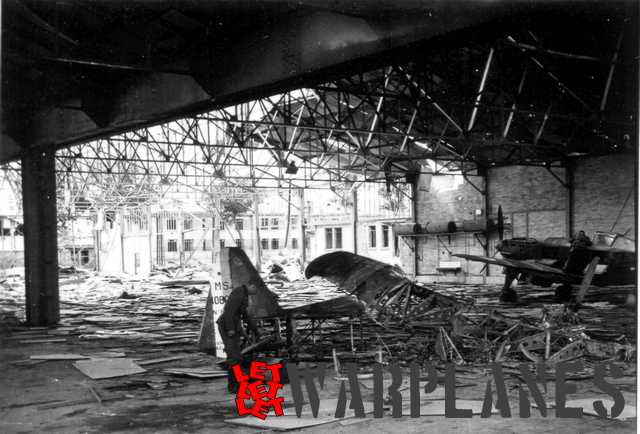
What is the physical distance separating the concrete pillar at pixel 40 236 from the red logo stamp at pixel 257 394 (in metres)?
9.07

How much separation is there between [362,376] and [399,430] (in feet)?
8.74

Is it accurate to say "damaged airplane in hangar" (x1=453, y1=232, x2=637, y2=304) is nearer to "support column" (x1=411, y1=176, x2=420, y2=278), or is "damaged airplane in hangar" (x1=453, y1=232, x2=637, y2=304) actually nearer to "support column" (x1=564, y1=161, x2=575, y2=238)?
"support column" (x1=564, y1=161, x2=575, y2=238)

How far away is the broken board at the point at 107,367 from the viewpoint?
894 cm

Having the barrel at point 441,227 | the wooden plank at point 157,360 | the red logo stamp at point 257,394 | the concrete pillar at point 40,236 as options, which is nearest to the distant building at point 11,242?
the barrel at point 441,227

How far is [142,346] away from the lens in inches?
460

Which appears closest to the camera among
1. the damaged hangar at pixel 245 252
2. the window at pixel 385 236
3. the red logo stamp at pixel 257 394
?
the red logo stamp at pixel 257 394

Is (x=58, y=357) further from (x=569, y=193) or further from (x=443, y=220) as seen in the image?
(x=443, y=220)

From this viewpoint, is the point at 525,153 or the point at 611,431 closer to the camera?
the point at 611,431

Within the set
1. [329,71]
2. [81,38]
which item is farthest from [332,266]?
[81,38]

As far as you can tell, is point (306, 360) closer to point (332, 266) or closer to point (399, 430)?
point (332, 266)

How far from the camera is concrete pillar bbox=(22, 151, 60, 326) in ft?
47.6

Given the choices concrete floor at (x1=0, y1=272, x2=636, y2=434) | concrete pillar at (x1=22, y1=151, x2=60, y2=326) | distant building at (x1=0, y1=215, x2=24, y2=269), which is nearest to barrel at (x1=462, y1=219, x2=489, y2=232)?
concrete floor at (x1=0, y1=272, x2=636, y2=434)

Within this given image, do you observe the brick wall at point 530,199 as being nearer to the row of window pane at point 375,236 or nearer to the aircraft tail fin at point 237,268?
the row of window pane at point 375,236

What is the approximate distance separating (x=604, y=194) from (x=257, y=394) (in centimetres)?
2314
